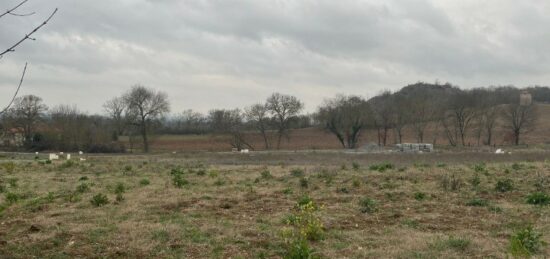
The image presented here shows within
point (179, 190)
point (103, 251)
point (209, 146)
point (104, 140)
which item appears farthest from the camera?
point (209, 146)

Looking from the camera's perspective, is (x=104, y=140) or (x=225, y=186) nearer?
(x=225, y=186)

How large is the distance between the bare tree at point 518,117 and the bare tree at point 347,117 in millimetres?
21390

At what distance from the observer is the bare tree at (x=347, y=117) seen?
7718 centimetres

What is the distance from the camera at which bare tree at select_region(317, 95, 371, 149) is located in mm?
77181

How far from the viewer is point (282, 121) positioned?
8181 centimetres

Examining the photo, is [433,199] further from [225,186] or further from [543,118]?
[543,118]

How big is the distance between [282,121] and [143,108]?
833 inches

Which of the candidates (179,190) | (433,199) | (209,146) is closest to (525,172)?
(433,199)

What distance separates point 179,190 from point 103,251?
301 inches

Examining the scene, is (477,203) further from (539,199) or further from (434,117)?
(434,117)

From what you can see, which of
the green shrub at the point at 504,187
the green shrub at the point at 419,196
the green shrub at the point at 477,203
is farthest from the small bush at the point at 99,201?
the green shrub at the point at 504,187

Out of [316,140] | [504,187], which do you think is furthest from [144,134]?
[504,187]

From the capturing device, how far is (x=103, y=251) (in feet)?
27.9

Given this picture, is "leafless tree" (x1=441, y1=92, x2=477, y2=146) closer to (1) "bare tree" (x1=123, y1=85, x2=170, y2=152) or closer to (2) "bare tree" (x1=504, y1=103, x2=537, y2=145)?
(2) "bare tree" (x1=504, y1=103, x2=537, y2=145)
